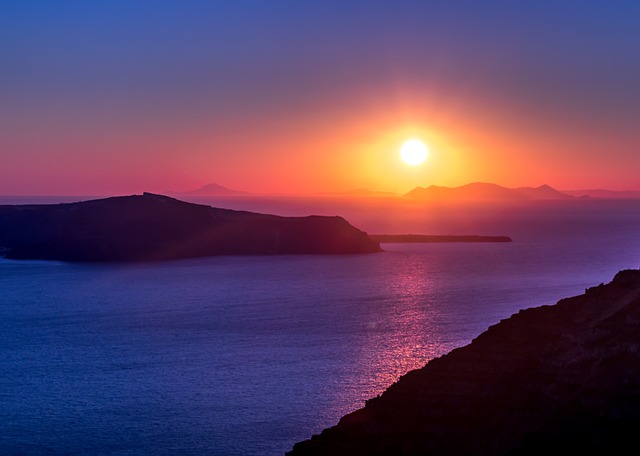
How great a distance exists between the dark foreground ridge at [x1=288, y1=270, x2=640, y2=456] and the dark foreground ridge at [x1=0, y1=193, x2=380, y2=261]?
356 feet

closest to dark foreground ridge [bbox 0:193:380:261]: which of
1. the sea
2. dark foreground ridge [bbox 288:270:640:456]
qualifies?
the sea

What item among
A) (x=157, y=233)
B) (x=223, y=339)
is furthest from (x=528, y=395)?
(x=157, y=233)

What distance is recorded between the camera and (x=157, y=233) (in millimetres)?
141500

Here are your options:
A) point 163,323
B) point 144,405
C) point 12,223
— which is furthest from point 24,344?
point 12,223

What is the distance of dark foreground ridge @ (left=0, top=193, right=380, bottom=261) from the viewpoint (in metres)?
136

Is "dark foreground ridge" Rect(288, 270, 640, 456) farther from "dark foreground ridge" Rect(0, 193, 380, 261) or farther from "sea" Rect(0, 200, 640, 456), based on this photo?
"dark foreground ridge" Rect(0, 193, 380, 261)

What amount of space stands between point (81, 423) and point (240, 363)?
1410 centimetres

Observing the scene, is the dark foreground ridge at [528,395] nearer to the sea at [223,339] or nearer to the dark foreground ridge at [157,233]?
the sea at [223,339]

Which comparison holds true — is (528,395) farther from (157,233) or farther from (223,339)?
(157,233)

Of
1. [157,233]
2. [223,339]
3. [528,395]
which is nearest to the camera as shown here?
[528,395]

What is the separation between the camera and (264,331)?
208ft

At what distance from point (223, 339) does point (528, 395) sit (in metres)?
36.8

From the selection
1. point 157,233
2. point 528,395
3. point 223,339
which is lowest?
point 223,339

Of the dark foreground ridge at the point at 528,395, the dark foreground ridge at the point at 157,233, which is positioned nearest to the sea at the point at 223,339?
the dark foreground ridge at the point at 528,395
